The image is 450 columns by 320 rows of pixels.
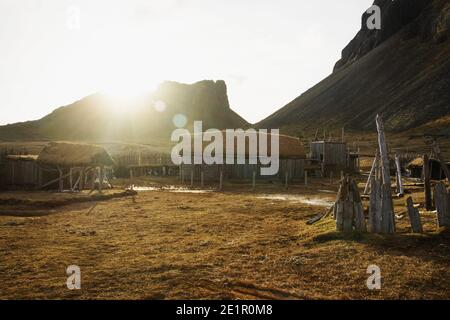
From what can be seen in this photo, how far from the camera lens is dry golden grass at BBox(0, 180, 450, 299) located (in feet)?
24.8

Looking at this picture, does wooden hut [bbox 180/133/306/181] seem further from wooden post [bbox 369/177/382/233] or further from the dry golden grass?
wooden post [bbox 369/177/382/233]

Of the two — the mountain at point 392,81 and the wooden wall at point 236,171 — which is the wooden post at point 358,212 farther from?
the mountain at point 392,81

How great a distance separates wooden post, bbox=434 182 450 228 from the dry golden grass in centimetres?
53

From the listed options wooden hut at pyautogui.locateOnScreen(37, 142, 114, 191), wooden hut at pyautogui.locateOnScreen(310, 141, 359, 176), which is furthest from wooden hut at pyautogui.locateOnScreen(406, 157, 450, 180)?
wooden hut at pyautogui.locateOnScreen(37, 142, 114, 191)

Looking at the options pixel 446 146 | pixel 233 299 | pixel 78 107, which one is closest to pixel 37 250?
pixel 233 299

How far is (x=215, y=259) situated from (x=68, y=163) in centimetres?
2063

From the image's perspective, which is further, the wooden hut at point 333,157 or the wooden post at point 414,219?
the wooden hut at point 333,157

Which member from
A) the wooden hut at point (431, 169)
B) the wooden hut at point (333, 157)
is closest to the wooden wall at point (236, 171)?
the wooden hut at point (333, 157)

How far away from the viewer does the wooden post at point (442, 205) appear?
10797 millimetres

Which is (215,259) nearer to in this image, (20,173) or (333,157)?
(20,173)

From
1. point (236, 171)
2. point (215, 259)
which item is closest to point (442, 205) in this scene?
point (215, 259)

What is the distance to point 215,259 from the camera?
9.91 meters

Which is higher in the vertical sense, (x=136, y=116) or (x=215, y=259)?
(x=136, y=116)

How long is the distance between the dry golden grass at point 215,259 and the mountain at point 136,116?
9915cm
